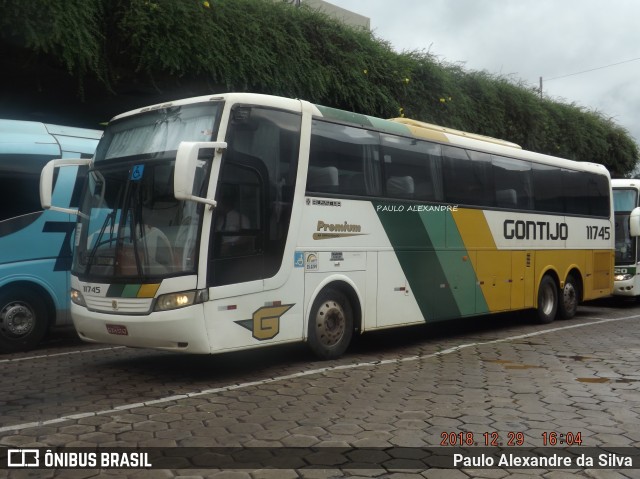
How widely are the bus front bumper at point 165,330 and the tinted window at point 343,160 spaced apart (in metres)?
2.31

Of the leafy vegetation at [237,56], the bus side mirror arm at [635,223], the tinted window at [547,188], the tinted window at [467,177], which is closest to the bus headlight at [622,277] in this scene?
Result: the bus side mirror arm at [635,223]

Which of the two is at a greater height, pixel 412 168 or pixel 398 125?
pixel 398 125

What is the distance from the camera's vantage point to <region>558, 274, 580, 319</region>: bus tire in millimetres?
14273

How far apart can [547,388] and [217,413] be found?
3.39 metres

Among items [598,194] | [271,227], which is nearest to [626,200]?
[598,194]

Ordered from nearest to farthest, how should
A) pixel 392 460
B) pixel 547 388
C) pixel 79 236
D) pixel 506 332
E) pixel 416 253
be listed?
pixel 392 460
pixel 547 388
pixel 79 236
pixel 416 253
pixel 506 332

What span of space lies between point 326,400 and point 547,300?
28.0 ft

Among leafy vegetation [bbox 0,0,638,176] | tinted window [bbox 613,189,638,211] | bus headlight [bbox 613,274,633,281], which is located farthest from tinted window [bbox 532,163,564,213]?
tinted window [bbox 613,189,638,211]

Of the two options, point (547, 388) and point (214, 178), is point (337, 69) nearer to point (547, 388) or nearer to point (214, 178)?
point (214, 178)

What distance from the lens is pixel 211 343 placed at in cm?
731

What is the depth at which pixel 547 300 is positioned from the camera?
1388 cm

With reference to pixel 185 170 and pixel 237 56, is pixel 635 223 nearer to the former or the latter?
pixel 237 56

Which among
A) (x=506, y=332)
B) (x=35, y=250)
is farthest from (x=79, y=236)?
(x=506, y=332)

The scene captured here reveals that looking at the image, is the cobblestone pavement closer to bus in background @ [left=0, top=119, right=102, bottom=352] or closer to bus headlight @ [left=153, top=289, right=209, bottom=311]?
bus in background @ [left=0, top=119, right=102, bottom=352]
